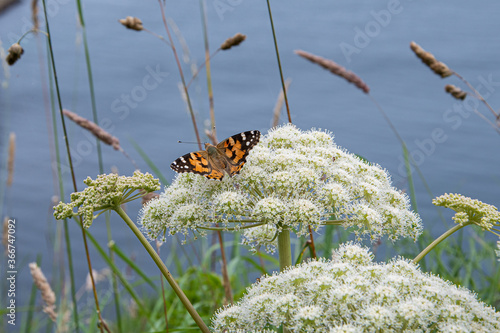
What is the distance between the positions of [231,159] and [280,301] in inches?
40.3

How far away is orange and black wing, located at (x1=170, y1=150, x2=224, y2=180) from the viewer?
2.88 m

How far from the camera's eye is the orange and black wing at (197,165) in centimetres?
288

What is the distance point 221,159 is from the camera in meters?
2.94

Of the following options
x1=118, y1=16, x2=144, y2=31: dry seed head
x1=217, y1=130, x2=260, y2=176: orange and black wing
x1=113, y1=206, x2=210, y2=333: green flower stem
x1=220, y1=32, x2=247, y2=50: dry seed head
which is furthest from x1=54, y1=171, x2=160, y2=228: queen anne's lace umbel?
x1=118, y1=16, x2=144, y2=31: dry seed head

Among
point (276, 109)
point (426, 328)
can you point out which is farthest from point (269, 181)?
point (276, 109)

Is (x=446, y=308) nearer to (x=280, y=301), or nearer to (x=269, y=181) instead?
(x=280, y=301)

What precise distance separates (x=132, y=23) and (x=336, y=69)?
60.5 inches

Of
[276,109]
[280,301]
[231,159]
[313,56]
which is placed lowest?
[280,301]

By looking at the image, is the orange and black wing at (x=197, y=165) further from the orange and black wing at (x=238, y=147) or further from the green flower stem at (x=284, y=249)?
the green flower stem at (x=284, y=249)

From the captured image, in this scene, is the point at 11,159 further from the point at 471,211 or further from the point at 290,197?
the point at 471,211

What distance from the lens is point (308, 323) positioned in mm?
2180

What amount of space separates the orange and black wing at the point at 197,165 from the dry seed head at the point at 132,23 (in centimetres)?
126

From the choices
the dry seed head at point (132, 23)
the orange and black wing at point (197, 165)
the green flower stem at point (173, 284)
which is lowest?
the green flower stem at point (173, 284)

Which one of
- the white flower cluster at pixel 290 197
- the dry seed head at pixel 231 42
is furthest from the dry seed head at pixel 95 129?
the dry seed head at pixel 231 42
